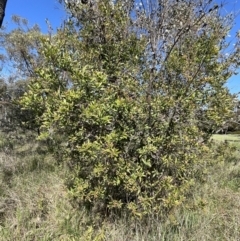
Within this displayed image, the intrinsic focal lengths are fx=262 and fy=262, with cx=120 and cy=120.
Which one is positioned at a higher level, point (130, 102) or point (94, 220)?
point (130, 102)

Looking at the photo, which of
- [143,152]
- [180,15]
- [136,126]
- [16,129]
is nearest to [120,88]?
[136,126]

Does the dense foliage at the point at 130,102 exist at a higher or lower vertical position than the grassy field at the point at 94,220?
higher

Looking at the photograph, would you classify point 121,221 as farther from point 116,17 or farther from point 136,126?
point 116,17

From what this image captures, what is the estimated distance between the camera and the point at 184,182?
11.8 feet

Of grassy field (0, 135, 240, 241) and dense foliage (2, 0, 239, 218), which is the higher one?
dense foliage (2, 0, 239, 218)

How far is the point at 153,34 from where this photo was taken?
415 cm

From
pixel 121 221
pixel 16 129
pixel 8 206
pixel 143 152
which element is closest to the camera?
pixel 143 152

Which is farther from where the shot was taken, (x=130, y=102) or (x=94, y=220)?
(x=94, y=220)

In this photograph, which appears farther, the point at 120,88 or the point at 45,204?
the point at 45,204

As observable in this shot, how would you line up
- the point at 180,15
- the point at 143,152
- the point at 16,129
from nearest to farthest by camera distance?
the point at 143,152, the point at 180,15, the point at 16,129

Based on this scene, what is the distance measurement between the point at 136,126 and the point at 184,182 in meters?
1.08

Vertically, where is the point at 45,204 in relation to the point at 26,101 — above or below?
below

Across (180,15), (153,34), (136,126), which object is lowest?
(136,126)

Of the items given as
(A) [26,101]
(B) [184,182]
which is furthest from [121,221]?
(A) [26,101]
